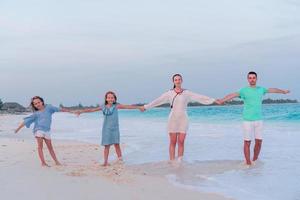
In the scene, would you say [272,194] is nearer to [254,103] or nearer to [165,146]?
[254,103]

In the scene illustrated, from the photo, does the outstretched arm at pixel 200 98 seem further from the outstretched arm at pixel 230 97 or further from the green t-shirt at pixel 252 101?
the green t-shirt at pixel 252 101

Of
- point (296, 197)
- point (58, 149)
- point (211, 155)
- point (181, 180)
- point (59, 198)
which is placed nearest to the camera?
point (59, 198)

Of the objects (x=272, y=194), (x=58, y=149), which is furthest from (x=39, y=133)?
(x=272, y=194)

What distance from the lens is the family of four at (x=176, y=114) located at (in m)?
8.83

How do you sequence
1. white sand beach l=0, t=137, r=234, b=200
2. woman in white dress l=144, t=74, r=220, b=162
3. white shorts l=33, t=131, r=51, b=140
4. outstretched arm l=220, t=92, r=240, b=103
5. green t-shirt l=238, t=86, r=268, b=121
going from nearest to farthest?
white sand beach l=0, t=137, r=234, b=200 < white shorts l=33, t=131, r=51, b=140 < green t-shirt l=238, t=86, r=268, b=121 < woman in white dress l=144, t=74, r=220, b=162 < outstretched arm l=220, t=92, r=240, b=103

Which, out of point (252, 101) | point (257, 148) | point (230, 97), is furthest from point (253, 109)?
point (257, 148)

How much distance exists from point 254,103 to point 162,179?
2.84 m

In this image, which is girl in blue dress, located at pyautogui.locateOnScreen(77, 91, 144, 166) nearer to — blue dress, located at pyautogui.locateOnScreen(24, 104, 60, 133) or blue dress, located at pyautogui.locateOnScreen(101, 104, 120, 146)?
blue dress, located at pyautogui.locateOnScreen(101, 104, 120, 146)

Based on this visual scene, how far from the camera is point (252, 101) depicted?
8859 mm

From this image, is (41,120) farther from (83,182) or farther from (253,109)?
(253,109)

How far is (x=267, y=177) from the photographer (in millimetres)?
7215

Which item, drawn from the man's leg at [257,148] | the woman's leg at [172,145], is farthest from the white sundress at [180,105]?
the man's leg at [257,148]

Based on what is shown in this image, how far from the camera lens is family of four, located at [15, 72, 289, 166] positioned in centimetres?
883

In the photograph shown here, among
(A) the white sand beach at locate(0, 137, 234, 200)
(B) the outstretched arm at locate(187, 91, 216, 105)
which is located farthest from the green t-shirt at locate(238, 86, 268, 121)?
(A) the white sand beach at locate(0, 137, 234, 200)
